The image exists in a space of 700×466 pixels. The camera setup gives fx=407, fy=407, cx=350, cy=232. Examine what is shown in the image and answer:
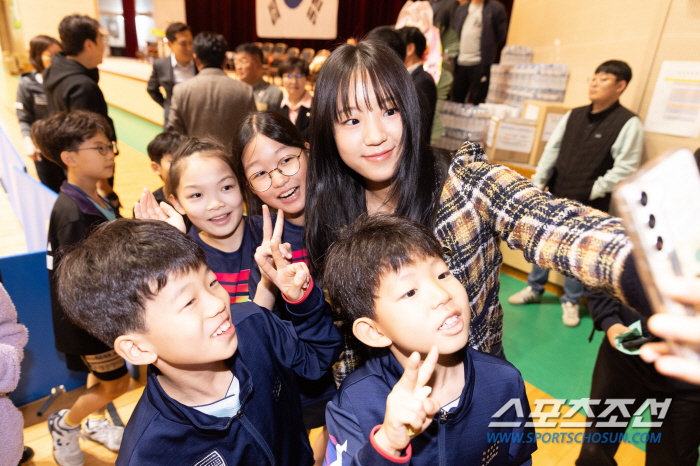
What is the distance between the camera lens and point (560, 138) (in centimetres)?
303

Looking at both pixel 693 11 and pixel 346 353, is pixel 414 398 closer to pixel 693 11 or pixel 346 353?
pixel 346 353

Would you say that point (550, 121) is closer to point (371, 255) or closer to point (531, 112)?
point (531, 112)

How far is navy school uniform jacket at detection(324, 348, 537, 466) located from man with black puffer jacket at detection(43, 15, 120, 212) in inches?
94.5

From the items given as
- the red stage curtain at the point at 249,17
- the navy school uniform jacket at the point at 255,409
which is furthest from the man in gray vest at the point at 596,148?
the red stage curtain at the point at 249,17

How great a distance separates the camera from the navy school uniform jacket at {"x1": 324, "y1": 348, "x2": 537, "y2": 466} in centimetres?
90

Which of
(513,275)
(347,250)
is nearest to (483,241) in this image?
(347,250)

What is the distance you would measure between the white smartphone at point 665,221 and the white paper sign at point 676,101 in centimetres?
299

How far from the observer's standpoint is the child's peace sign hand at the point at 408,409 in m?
0.68

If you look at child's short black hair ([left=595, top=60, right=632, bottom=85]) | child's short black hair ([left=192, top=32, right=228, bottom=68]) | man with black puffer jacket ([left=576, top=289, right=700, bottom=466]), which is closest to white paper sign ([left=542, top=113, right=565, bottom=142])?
child's short black hair ([left=595, top=60, right=632, bottom=85])

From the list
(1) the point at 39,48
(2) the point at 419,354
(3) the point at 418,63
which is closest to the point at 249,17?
(1) the point at 39,48

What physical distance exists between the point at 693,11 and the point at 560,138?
1081mm

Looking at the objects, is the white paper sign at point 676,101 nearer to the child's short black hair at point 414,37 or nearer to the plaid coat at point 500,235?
the child's short black hair at point 414,37

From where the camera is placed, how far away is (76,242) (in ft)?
5.00

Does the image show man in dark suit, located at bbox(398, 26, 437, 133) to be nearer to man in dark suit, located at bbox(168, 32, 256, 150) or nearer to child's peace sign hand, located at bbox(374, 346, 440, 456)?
man in dark suit, located at bbox(168, 32, 256, 150)
